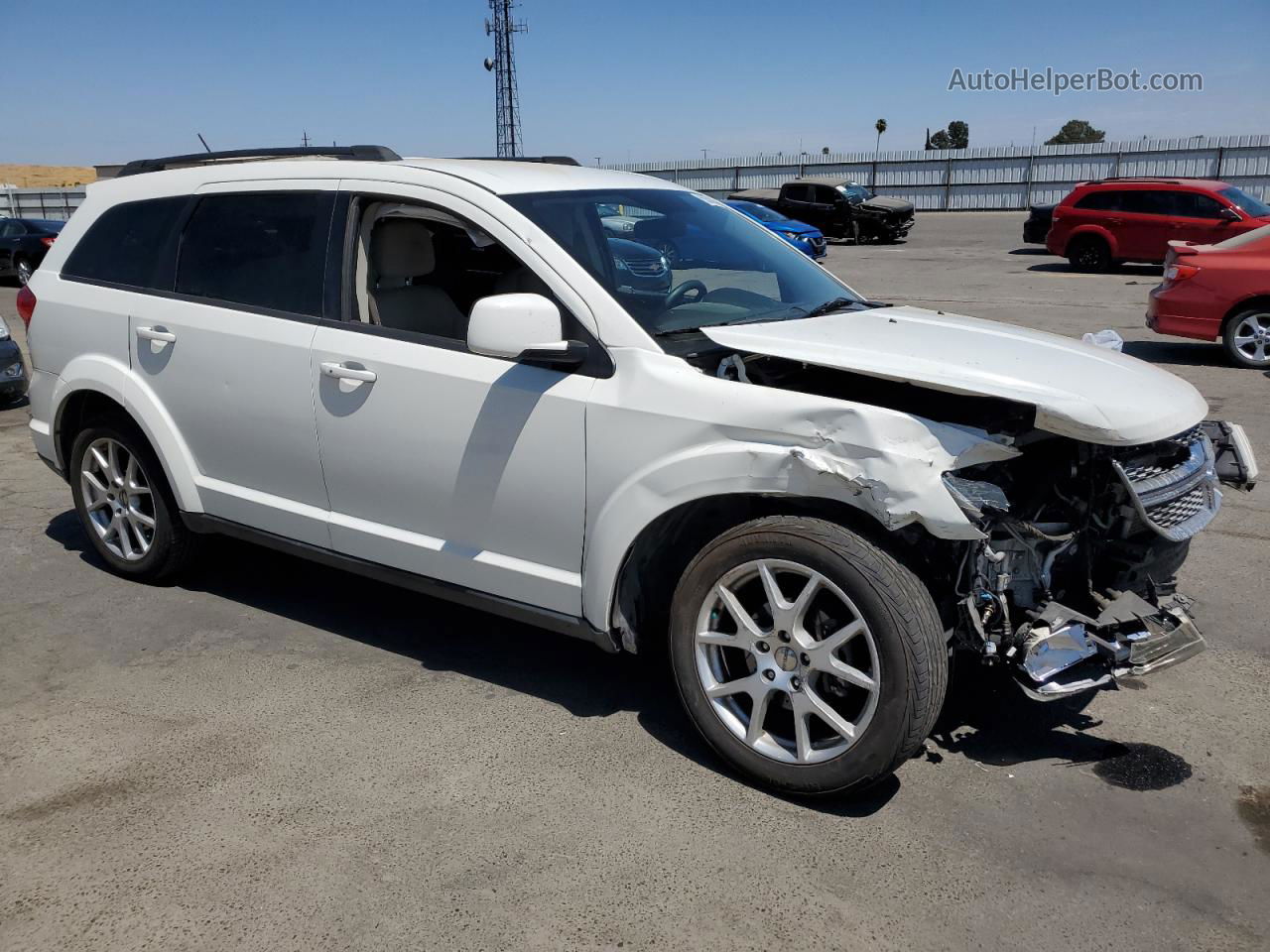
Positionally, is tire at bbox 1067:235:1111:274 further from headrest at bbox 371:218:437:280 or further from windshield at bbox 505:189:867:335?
headrest at bbox 371:218:437:280

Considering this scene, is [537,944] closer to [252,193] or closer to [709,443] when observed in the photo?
[709,443]

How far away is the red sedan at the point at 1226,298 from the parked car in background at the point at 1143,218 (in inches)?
388

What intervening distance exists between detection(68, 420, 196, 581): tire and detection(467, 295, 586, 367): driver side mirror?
2225 mm

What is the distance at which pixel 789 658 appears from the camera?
3.35m

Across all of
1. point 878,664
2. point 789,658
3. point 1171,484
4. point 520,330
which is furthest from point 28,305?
point 1171,484

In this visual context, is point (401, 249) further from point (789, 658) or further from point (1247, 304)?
point (1247, 304)

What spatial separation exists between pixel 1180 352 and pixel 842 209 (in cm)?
1896

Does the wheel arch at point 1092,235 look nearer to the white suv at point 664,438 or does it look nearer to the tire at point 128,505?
the white suv at point 664,438

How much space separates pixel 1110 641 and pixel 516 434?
6.44ft

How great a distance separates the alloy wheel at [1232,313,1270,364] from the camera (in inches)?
411

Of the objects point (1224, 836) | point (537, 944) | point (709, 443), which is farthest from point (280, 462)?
point (1224, 836)

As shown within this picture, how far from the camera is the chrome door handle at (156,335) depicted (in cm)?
464

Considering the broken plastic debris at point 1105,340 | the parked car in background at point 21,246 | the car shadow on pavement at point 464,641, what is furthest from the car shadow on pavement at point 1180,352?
the parked car in background at point 21,246

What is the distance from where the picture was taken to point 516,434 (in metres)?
3.70
